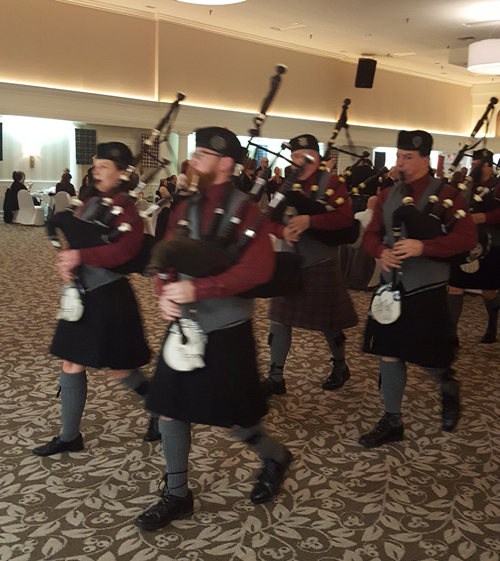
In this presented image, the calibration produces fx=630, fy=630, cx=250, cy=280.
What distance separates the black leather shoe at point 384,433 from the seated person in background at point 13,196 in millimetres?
10715

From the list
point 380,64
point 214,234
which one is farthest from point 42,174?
point 214,234

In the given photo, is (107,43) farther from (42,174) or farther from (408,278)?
(408,278)

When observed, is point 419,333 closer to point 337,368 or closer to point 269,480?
point 269,480

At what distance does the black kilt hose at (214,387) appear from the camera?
6.29ft

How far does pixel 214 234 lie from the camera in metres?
1.84

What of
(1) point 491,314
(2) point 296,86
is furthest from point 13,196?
(1) point 491,314

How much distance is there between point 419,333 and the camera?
258 centimetres

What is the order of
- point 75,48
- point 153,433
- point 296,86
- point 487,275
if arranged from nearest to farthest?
point 153,433, point 487,275, point 75,48, point 296,86

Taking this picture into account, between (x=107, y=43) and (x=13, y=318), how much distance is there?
8.37 m

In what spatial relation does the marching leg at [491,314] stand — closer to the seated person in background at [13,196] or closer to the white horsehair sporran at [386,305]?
the white horsehair sporran at [386,305]

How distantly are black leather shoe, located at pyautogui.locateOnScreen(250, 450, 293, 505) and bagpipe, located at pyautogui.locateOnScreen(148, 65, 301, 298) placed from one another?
64 centimetres

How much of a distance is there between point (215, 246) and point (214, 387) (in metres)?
0.44

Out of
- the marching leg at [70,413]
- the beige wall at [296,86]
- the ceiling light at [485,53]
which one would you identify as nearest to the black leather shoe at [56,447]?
the marching leg at [70,413]

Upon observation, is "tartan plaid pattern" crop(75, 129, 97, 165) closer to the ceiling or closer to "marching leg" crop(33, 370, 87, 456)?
the ceiling
